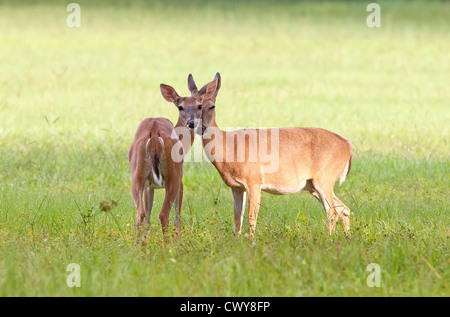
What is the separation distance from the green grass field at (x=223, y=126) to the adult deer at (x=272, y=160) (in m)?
0.23

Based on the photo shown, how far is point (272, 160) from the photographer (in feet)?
27.3

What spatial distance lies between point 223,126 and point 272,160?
6793 millimetres

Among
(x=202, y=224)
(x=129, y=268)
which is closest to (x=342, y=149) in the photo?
(x=202, y=224)

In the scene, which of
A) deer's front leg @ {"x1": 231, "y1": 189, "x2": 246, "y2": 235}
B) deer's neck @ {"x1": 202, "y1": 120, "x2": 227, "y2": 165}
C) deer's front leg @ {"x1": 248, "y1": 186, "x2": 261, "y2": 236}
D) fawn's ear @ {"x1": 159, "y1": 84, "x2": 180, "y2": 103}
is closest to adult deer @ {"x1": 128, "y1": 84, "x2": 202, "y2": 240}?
deer's neck @ {"x1": 202, "y1": 120, "x2": 227, "y2": 165}

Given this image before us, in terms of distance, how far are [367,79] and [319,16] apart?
12.9m

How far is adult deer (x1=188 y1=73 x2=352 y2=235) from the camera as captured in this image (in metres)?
8.06

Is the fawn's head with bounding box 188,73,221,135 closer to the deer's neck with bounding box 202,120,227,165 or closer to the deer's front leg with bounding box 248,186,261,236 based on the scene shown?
the deer's neck with bounding box 202,120,227,165

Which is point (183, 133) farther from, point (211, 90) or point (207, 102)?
point (211, 90)

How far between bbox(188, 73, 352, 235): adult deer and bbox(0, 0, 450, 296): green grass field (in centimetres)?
23

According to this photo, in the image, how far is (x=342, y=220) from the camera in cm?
798

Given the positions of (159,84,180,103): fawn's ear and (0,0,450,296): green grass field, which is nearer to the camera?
(0,0,450,296): green grass field

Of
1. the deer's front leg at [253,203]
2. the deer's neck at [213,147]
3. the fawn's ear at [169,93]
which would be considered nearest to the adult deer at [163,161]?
the deer's neck at [213,147]

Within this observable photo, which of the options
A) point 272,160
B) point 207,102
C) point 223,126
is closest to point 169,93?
point 207,102
